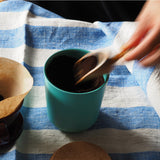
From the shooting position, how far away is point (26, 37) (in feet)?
1.82

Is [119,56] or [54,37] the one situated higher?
[119,56]

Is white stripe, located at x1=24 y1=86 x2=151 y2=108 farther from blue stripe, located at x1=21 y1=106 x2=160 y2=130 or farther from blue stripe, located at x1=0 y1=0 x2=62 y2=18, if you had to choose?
blue stripe, located at x1=0 y1=0 x2=62 y2=18

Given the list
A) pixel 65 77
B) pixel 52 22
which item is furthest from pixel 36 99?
pixel 52 22

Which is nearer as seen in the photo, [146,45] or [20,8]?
[146,45]

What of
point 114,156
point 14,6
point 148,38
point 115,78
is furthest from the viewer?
point 14,6

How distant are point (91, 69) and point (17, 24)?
300 millimetres

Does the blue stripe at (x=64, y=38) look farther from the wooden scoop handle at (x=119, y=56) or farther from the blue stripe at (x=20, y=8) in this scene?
the wooden scoop handle at (x=119, y=56)

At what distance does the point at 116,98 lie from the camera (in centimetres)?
48

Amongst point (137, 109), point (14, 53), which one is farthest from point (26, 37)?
point (137, 109)

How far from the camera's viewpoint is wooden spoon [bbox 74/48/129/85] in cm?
33

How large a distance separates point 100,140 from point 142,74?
158 mm

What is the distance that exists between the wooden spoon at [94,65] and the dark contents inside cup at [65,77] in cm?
1

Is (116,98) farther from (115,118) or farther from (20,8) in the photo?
(20,8)

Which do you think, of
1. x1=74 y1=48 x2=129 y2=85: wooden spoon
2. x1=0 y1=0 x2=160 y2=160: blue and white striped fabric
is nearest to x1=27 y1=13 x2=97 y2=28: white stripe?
x1=0 y1=0 x2=160 y2=160: blue and white striped fabric
